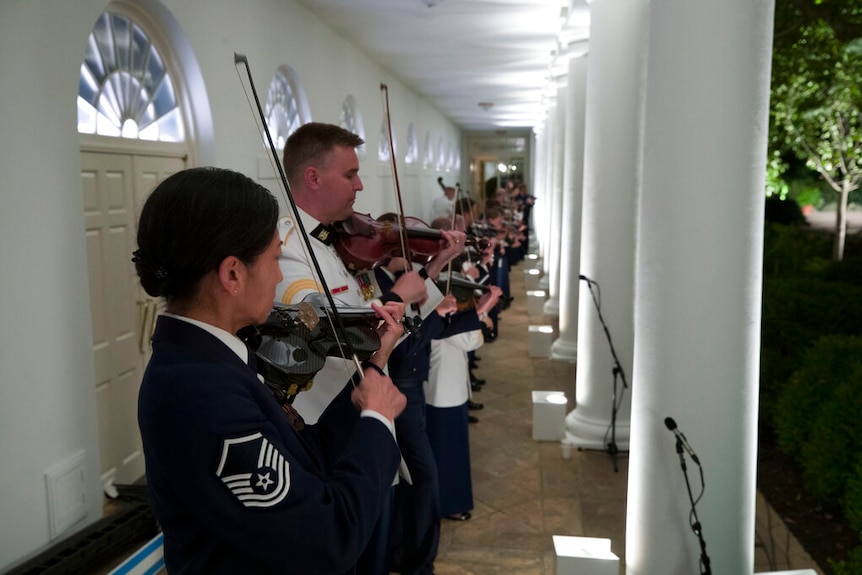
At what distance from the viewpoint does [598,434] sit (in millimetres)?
5180

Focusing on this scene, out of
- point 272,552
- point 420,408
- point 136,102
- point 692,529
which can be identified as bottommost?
point 692,529

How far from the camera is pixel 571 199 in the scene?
25.0ft

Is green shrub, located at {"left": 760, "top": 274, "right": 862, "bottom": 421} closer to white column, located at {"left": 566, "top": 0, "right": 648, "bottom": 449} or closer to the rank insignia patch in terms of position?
white column, located at {"left": 566, "top": 0, "right": 648, "bottom": 449}

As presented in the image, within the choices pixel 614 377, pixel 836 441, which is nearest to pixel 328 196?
pixel 614 377

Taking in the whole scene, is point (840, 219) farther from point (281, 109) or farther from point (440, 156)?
point (281, 109)

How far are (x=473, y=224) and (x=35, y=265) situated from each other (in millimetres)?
6092

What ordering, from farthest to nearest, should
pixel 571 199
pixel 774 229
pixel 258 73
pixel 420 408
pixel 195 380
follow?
pixel 774 229 < pixel 571 199 < pixel 258 73 < pixel 420 408 < pixel 195 380

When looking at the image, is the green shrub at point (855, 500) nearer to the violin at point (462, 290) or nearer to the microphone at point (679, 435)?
the microphone at point (679, 435)

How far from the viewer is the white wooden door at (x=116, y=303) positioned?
159 inches

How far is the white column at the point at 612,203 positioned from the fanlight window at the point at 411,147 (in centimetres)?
812

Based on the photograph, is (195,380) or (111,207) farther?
(111,207)

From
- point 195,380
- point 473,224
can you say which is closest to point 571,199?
point 473,224

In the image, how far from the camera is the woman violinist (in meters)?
1.15

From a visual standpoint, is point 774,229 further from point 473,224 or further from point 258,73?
point 258,73
